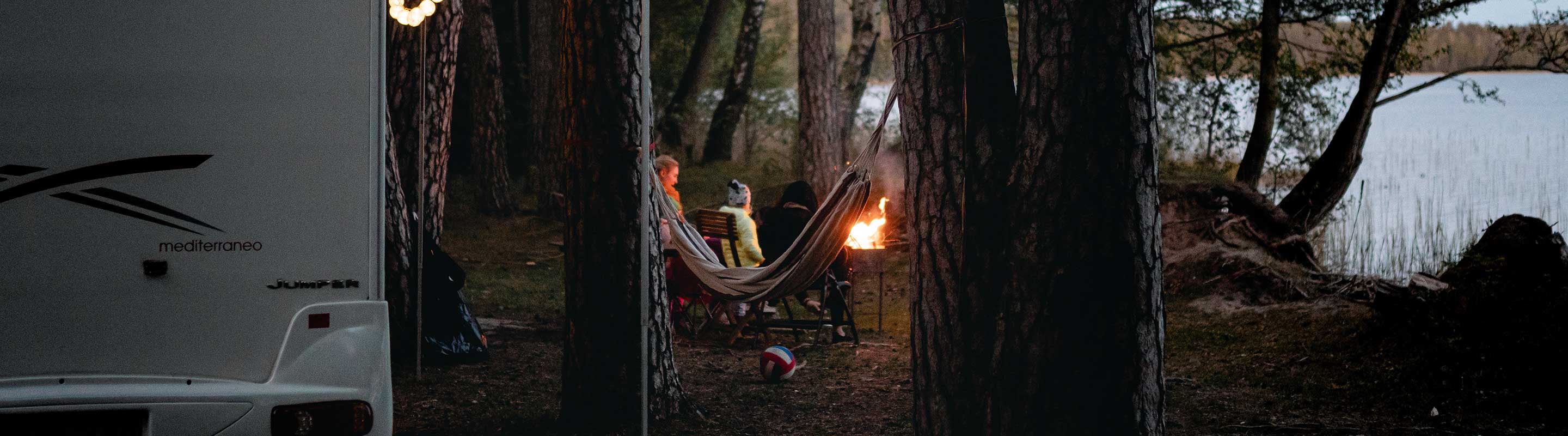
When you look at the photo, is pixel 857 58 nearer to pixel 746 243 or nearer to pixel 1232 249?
pixel 1232 249

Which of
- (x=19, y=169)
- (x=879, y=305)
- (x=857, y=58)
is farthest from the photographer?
(x=857, y=58)

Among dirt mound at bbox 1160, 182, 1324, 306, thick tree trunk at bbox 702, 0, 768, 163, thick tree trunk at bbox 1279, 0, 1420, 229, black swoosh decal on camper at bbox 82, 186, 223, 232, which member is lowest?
dirt mound at bbox 1160, 182, 1324, 306

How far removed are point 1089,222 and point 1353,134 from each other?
6.93 m

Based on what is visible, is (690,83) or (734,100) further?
(734,100)

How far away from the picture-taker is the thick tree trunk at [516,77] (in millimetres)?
15273

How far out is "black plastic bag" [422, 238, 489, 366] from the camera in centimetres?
613

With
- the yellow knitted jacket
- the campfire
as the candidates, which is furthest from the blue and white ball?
the yellow knitted jacket

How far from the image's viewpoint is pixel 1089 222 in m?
3.12

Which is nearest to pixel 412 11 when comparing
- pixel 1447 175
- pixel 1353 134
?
pixel 1353 134

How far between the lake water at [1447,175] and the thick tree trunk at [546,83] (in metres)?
7.71

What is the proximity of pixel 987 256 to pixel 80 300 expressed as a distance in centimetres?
230

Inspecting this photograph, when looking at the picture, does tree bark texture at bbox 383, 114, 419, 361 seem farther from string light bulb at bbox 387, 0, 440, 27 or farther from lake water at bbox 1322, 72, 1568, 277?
lake water at bbox 1322, 72, 1568, 277

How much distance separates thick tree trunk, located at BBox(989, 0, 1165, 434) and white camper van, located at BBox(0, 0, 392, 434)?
170cm

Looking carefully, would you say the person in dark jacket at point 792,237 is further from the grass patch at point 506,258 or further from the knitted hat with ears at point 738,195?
the grass patch at point 506,258
